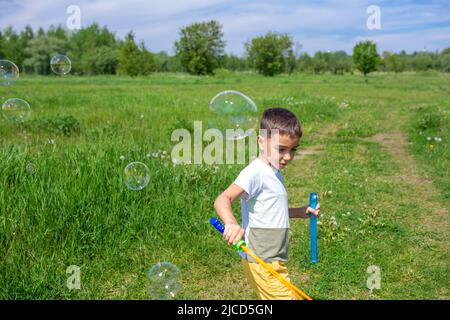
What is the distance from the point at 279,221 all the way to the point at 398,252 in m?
2.76

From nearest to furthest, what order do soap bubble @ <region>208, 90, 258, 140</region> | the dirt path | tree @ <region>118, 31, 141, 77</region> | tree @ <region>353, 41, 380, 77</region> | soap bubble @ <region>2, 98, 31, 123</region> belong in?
1. the dirt path
2. soap bubble @ <region>208, 90, 258, 140</region>
3. soap bubble @ <region>2, 98, 31, 123</region>
4. tree @ <region>353, 41, 380, 77</region>
5. tree @ <region>118, 31, 141, 77</region>

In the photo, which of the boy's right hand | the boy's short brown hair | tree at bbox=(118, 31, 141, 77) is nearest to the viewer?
the boy's right hand

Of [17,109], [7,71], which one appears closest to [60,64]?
[7,71]

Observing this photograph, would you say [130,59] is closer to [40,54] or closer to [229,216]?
[40,54]

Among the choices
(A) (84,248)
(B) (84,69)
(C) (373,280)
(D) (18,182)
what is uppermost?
(B) (84,69)

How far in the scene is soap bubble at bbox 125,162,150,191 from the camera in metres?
5.37

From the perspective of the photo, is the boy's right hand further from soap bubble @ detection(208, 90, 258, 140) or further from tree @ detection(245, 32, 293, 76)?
tree @ detection(245, 32, 293, 76)

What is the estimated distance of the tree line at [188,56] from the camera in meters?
69.4

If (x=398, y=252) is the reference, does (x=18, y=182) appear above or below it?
above

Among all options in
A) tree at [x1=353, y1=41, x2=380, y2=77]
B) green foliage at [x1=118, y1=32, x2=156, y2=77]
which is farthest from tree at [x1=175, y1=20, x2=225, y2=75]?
tree at [x1=353, y1=41, x2=380, y2=77]
